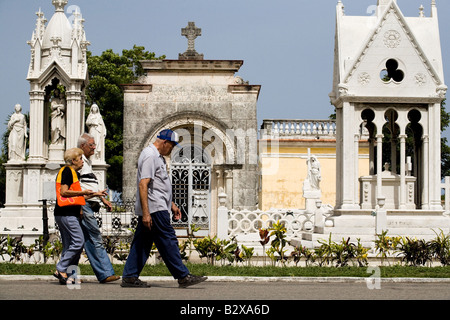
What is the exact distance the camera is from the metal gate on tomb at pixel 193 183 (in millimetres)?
26656

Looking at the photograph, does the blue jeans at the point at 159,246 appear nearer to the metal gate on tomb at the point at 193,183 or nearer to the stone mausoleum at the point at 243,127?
the stone mausoleum at the point at 243,127

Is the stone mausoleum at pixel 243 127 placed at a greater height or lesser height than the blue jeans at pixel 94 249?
greater

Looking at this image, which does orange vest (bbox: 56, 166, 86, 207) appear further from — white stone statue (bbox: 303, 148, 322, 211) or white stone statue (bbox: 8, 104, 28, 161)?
white stone statue (bbox: 303, 148, 322, 211)

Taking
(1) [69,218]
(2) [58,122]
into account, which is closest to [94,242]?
(1) [69,218]

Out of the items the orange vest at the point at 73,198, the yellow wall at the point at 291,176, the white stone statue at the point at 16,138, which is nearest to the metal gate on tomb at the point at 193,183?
the yellow wall at the point at 291,176

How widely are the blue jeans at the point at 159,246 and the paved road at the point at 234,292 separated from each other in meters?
0.26

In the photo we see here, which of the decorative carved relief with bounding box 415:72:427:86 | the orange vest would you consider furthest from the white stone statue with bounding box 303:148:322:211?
the orange vest

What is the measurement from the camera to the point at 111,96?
41.1 m

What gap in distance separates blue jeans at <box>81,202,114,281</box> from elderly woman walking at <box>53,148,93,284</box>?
0.57 ft

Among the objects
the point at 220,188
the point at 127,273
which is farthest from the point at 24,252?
the point at 220,188

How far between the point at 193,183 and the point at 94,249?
57.4ft

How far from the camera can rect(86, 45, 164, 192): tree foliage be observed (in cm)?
3966

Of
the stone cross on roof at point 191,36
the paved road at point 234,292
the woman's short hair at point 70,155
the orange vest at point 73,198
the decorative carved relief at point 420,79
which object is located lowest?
the paved road at point 234,292

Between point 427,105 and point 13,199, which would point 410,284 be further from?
point 13,199
